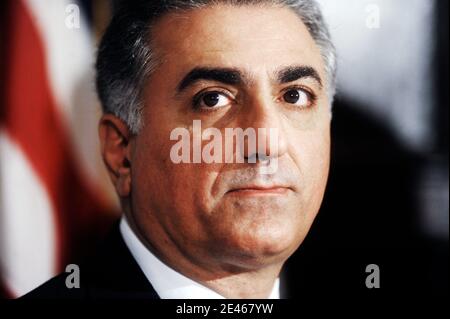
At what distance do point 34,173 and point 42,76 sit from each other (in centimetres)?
21

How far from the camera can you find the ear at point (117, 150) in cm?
128

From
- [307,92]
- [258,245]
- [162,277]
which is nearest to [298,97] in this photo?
[307,92]

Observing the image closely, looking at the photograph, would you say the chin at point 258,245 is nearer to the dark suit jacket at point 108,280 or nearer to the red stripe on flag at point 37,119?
the dark suit jacket at point 108,280

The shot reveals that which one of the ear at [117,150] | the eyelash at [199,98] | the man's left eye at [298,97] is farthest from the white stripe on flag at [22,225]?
→ the man's left eye at [298,97]

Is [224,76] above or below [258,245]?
above

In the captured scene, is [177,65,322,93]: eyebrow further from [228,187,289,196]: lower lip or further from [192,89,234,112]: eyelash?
[228,187,289,196]: lower lip

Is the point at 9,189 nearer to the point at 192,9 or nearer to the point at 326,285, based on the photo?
the point at 192,9

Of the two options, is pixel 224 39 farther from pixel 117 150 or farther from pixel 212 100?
pixel 117 150

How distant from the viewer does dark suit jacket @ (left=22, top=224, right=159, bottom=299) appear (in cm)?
126

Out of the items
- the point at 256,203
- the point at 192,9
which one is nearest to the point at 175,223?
the point at 256,203

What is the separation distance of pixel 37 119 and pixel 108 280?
386 mm

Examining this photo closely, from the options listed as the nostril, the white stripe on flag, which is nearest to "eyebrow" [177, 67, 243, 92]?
the nostril

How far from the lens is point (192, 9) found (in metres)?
1.22

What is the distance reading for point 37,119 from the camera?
1364 mm
